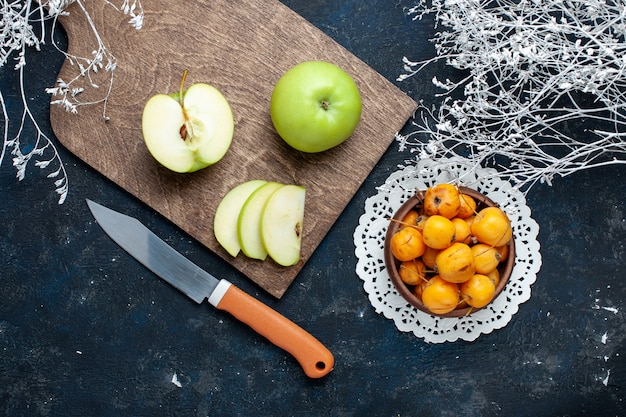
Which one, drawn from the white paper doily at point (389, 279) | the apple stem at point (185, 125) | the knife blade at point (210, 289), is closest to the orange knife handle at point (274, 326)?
the knife blade at point (210, 289)

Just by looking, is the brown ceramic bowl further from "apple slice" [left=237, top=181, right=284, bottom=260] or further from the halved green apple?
the halved green apple

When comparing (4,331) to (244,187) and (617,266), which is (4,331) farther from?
(617,266)

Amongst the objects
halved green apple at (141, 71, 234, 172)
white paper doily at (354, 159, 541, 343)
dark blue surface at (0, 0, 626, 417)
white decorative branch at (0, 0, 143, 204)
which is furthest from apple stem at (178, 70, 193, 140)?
white paper doily at (354, 159, 541, 343)

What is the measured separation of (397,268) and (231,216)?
1.03 feet

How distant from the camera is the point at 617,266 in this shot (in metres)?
1.20

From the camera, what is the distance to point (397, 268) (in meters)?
1.12

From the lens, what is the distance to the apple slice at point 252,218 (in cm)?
112

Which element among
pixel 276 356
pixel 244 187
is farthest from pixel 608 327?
pixel 244 187

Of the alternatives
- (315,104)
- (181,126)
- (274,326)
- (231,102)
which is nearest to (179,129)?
(181,126)

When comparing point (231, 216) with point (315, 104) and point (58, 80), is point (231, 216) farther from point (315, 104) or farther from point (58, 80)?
point (58, 80)

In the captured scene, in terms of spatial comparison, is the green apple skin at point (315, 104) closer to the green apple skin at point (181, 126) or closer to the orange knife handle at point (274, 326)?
the green apple skin at point (181, 126)

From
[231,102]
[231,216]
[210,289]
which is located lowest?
[210,289]

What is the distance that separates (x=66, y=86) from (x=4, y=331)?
1.57 ft

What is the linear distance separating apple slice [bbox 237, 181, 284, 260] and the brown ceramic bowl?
8.6 inches
